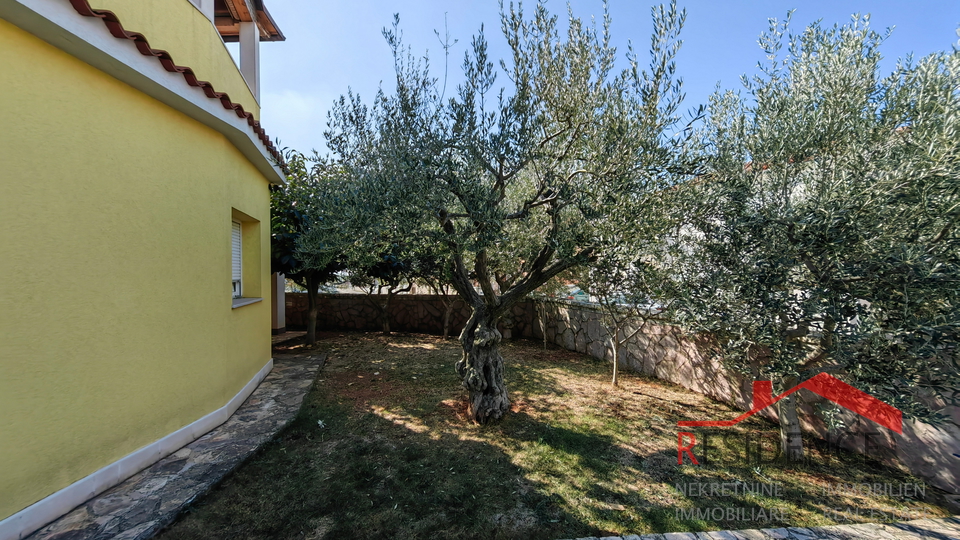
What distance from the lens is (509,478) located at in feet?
12.7

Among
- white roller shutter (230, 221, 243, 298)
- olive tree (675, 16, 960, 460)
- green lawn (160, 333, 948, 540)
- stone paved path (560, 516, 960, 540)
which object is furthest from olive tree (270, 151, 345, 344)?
stone paved path (560, 516, 960, 540)

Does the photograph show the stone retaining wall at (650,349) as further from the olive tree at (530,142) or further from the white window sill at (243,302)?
the white window sill at (243,302)

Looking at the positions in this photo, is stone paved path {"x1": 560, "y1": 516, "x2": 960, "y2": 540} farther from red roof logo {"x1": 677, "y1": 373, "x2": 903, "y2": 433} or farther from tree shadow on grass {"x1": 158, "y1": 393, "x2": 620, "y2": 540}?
red roof logo {"x1": 677, "y1": 373, "x2": 903, "y2": 433}

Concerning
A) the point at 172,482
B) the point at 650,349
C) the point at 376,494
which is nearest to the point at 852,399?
the point at 650,349

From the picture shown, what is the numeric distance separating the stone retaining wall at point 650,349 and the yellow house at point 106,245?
7075 mm

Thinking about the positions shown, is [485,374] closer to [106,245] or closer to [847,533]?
[847,533]

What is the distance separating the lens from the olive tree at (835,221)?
9.06ft

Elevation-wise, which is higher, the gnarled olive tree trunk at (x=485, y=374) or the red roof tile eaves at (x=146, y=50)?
the red roof tile eaves at (x=146, y=50)

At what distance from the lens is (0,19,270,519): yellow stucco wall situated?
2.78m

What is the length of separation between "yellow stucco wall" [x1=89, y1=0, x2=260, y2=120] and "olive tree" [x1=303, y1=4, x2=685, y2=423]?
2.55 m

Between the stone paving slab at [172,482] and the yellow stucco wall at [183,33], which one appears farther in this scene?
the yellow stucco wall at [183,33]

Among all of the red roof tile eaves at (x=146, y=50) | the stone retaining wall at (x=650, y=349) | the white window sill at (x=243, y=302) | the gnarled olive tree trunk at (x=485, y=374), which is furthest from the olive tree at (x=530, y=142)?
the stone retaining wall at (x=650, y=349)

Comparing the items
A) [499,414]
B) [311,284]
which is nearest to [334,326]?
[311,284]

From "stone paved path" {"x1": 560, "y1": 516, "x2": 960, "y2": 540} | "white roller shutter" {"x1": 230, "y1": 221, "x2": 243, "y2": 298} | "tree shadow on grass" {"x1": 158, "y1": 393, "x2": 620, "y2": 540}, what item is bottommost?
"stone paved path" {"x1": 560, "y1": 516, "x2": 960, "y2": 540}
